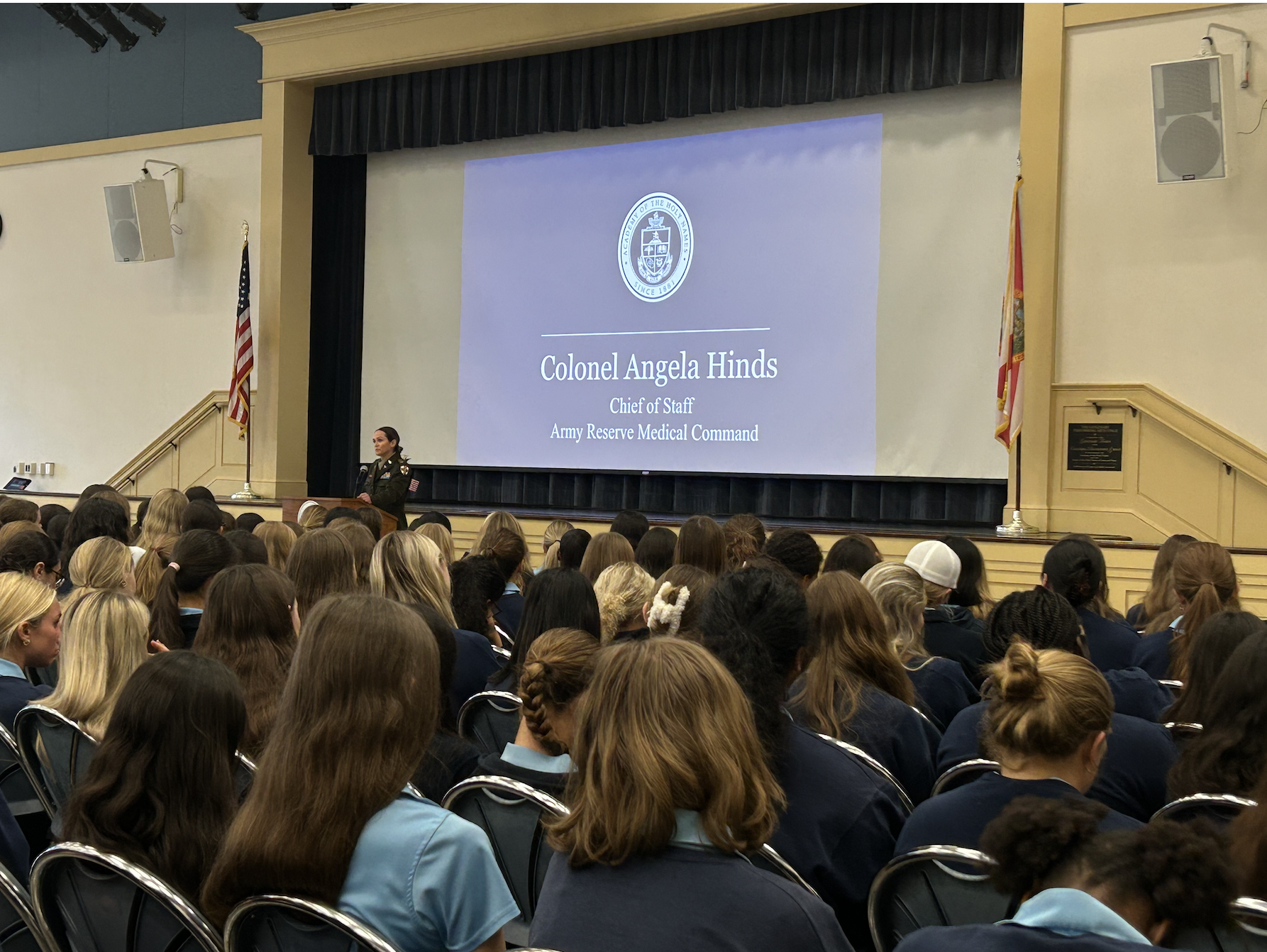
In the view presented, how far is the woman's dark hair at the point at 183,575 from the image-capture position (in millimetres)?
3619

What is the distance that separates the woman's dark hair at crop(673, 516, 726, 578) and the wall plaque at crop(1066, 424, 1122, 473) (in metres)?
3.99

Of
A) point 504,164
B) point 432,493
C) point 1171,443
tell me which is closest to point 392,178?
point 504,164

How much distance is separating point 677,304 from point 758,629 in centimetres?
767

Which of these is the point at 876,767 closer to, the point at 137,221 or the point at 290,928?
the point at 290,928

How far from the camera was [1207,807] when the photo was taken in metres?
2.12

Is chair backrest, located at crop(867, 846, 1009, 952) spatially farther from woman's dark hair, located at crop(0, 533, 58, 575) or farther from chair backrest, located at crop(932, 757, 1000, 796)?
woman's dark hair, located at crop(0, 533, 58, 575)

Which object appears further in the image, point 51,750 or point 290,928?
point 51,750

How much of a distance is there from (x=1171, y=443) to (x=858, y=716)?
18.9 feet

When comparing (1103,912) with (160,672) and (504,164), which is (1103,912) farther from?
(504,164)

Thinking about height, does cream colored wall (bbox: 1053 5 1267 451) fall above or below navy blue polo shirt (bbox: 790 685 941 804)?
above

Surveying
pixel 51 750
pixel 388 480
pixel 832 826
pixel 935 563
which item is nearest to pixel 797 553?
pixel 935 563

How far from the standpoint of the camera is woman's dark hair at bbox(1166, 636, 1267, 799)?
7.48 ft

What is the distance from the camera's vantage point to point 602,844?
1487 millimetres

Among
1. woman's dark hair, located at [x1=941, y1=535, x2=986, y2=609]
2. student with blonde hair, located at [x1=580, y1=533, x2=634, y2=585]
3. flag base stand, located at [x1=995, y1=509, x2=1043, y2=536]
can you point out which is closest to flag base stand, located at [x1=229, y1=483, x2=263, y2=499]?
flag base stand, located at [x1=995, y1=509, x2=1043, y2=536]
